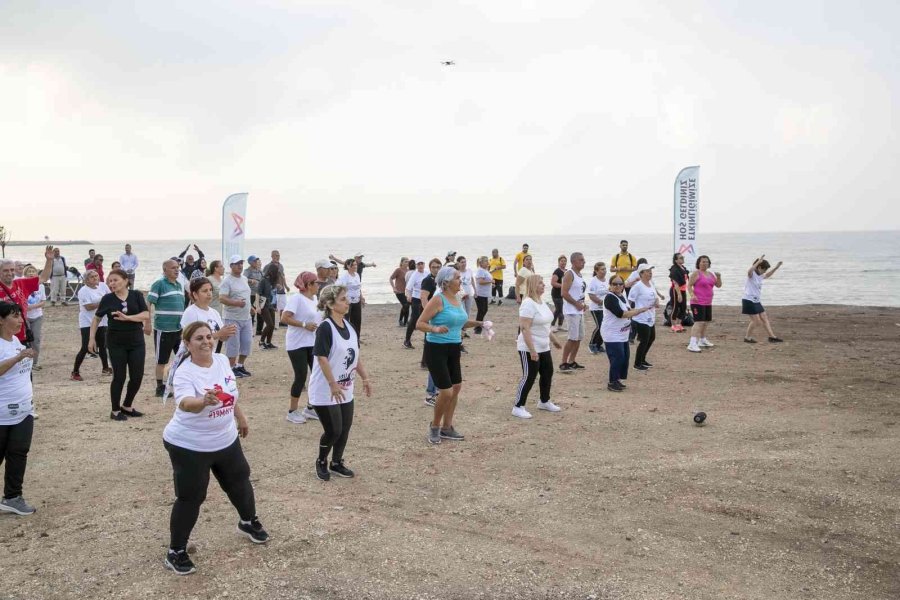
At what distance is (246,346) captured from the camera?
→ 1048 cm

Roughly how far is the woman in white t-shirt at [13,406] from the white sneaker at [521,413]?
5.05 metres

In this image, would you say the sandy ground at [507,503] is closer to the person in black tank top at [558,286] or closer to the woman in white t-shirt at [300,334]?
the woman in white t-shirt at [300,334]

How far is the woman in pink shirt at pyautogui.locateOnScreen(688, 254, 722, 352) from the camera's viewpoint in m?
13.3

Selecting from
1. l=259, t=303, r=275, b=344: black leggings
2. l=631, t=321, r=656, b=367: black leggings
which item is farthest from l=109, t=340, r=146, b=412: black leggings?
l=631, t=321, r=656, b=367: black leggings

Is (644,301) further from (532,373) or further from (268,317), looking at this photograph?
(268,317)

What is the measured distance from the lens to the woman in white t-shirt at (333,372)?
18.9ft

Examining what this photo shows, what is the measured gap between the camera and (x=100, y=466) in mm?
6516

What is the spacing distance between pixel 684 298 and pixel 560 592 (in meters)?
13.2

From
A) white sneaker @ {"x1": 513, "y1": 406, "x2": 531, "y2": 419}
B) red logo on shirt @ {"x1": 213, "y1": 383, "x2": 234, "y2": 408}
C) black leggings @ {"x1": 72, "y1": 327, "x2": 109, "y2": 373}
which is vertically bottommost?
white sneaker @ {"x1": 513, "y1": 406, "x2": 531, "y2": 419}

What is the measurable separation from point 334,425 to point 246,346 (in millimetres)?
5077

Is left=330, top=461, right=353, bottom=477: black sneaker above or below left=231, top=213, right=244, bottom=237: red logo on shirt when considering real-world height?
below

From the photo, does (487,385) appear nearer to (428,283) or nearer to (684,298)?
(428,283)

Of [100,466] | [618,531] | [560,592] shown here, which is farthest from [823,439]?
[100,466]

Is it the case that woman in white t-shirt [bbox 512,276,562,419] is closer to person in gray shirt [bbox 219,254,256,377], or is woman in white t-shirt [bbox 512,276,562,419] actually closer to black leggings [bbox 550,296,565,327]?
person in gray shirt [bbox 219,254,256,377]
